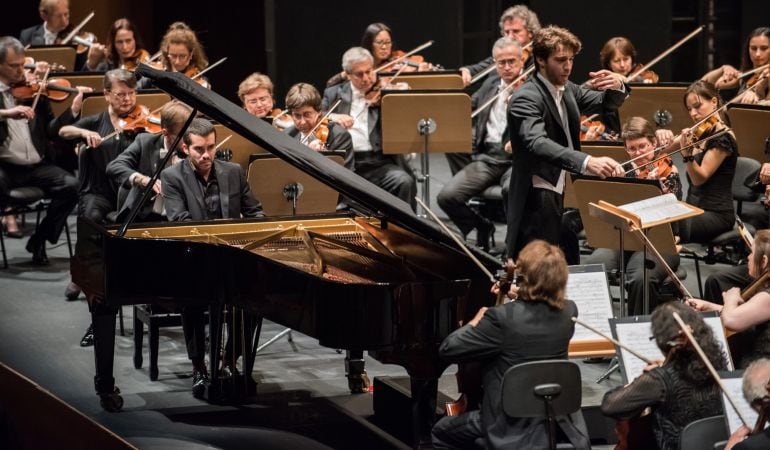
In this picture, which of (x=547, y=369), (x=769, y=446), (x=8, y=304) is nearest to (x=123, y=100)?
(x=8, y=304)

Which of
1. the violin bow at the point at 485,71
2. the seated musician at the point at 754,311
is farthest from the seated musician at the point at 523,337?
the violin bow at the point at 485,71

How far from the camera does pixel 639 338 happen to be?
14.0 ft

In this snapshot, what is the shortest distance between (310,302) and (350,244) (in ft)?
2.40

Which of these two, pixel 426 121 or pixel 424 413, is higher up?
pixel 426 121

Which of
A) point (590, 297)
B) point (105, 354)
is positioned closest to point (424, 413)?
point (590, 297)

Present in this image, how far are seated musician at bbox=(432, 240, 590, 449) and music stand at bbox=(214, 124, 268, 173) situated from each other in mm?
2794

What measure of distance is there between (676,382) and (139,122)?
3.93m

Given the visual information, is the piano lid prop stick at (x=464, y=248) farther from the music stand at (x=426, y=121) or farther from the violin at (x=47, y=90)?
the violin at (x=47, y=90)

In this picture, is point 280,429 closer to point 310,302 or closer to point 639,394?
point 310,302

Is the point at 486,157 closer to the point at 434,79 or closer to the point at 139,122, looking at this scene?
the point at 434,79

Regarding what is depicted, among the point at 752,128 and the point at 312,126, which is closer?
the point at 752,128

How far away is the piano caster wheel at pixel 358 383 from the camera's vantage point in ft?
18.0

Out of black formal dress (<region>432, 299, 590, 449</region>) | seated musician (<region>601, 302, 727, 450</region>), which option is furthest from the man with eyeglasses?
seated musician (<region>601, 302, 727, 450</region>)

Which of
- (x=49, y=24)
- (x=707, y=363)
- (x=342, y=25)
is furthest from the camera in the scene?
(x=342, y=25)
